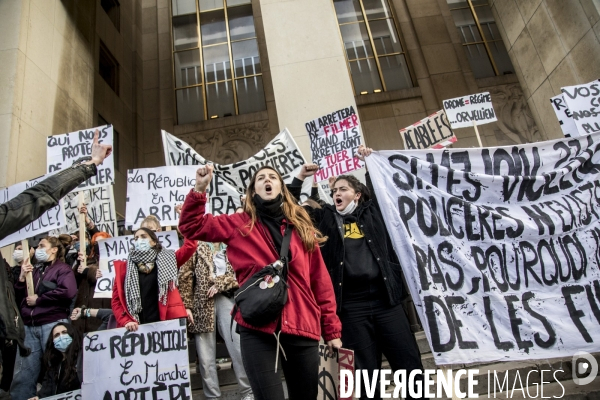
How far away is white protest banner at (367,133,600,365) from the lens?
310 cm

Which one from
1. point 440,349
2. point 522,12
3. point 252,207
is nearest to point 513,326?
point 440,349

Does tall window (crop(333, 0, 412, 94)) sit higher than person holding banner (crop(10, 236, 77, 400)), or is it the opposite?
tall window (crop(333, 0, 412, 94))

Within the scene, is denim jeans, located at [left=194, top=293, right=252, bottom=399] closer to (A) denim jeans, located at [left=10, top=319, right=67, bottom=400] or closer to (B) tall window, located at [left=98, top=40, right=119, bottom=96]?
(A) denim jeans, located at [left=10, top=319, right=67, bottom=400]

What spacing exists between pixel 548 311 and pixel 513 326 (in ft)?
1.13

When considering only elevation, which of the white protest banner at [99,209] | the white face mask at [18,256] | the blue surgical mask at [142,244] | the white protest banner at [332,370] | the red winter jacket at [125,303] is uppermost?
the white protest banner at [99,209]

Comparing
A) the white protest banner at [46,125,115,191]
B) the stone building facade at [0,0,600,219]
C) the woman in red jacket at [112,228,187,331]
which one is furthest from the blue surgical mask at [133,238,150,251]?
the stone building facade at [0,0,600,219]

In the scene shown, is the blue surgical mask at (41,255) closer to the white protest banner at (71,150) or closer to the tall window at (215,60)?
the white protest banner at (71,150)

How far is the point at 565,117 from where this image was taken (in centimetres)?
558

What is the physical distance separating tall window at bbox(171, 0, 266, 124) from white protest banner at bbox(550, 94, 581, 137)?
30.5 feet

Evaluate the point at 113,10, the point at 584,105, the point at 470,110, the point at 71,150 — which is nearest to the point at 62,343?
the point at 71,150

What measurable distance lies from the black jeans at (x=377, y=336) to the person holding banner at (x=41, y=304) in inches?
126

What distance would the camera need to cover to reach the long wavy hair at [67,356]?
404cm

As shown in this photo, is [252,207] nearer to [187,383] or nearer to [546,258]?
[187,383]

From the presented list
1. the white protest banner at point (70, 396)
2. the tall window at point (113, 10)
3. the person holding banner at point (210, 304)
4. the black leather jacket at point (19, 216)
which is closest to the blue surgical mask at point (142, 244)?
the person holding banner at point (210, 304)
